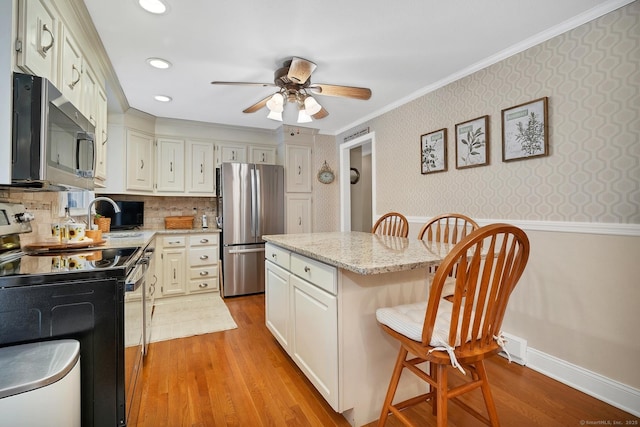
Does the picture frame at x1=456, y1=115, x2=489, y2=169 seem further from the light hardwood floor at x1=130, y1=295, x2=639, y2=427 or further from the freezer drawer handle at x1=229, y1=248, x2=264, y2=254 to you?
the freezer drawer handle at x1=229, y1=248, x2=264, y2=254

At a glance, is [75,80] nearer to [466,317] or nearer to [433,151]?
[466,317]

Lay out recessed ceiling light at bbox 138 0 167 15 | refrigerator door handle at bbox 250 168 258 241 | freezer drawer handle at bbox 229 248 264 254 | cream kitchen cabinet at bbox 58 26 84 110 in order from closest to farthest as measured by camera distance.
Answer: cream kitchen cabinet at bbox 58 26 84 110 < recessed ceiling light at bbox 138 0 167 15 < freezer drawer handle at bbox 229 248 264 254 < refrigerator door handle at bbox 250 168 258 241

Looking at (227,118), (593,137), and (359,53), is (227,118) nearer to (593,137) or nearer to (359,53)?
(359,53)

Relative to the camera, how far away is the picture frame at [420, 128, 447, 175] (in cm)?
275

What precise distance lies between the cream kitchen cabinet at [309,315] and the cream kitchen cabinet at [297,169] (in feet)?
7.21

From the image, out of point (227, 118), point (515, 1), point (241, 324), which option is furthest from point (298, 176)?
point (515, 1)

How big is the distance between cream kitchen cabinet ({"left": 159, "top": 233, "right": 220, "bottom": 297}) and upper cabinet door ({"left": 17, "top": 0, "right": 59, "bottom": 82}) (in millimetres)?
2415

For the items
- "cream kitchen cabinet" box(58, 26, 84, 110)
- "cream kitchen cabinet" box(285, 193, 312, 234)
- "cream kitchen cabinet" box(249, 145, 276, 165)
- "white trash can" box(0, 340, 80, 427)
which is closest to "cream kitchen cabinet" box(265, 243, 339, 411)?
"white trash can" box(0, 340, 80, 427)

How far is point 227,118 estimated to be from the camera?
3.84 meters

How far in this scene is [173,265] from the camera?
3.56 metres

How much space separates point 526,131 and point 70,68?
2.96m

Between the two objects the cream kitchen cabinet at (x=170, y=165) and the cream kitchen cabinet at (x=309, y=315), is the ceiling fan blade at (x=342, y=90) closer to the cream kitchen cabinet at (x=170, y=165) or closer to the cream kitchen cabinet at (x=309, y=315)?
the cream kitchen cabinet at (x=309, y=315)

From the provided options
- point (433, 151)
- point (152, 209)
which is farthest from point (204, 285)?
point (433, 151)

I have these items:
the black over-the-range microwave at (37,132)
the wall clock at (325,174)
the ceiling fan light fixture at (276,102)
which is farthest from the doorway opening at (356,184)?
the black over-the-range microwave at (37,132)
